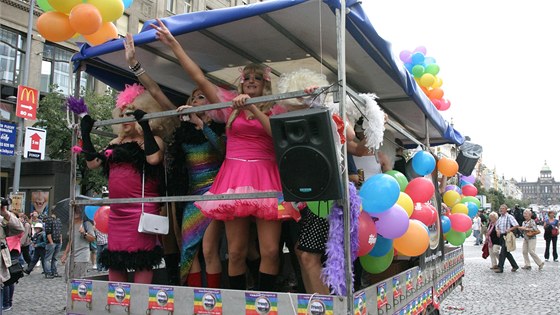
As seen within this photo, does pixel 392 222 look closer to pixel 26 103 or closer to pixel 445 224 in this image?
pixel 445 224

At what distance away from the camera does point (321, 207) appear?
294cm

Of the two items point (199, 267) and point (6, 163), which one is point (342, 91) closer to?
point (199, 267)

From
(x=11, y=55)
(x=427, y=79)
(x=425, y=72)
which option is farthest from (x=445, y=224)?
(x=11, y=55)

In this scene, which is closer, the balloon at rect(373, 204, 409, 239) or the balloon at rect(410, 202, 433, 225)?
the balloon at rect(373, 204, 409, 239)

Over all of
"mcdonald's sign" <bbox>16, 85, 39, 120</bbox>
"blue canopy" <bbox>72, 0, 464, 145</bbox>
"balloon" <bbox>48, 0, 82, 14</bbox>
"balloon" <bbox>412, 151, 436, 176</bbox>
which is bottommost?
"balloon" <bbox>412, 151, 436, 176</bbox>

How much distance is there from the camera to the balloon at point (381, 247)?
3670 mm

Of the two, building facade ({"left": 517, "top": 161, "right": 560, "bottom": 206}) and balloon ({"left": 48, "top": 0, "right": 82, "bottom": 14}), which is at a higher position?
building facade ({"left": 517, "top": 161, "right": 560, "bottom": 206})

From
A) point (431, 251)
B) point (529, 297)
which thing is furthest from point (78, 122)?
point (529, 297)

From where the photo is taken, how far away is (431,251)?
4.89m

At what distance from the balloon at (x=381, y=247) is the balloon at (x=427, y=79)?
386 cm

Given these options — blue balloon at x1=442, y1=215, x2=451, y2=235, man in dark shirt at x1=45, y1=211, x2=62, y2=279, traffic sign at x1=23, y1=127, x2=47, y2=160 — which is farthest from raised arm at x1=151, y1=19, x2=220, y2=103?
traffic sign at x1=23, y1=127, x2=47, y2=160

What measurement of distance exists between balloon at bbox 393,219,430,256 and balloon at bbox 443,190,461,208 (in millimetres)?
3378

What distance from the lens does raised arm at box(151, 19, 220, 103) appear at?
10.6 feet

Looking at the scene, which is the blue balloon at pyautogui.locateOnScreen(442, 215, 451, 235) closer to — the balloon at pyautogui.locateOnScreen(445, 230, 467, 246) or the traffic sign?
the balloon at pyautogui.locateOnScreen(445, 230, 467, 246)
